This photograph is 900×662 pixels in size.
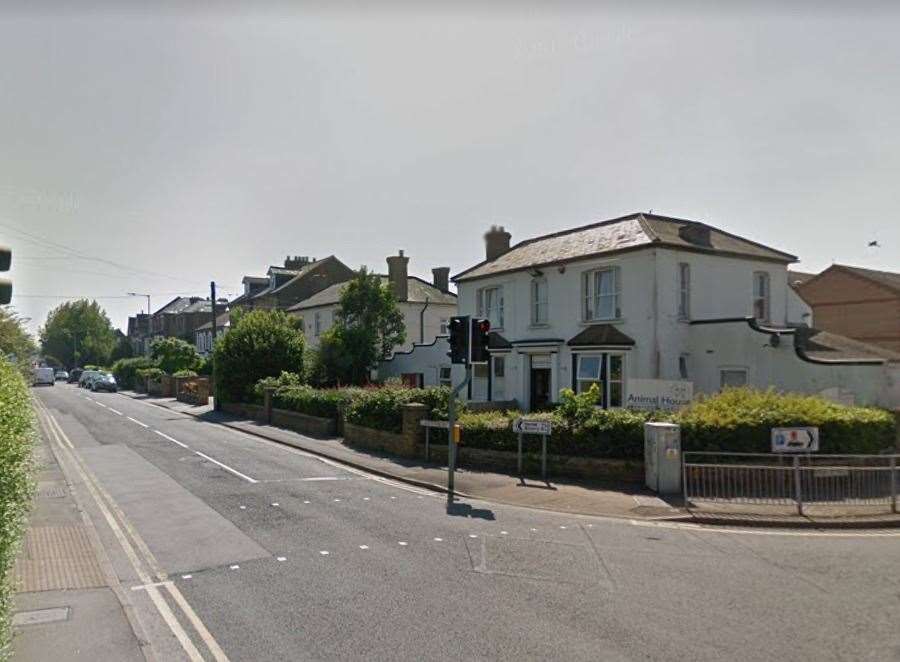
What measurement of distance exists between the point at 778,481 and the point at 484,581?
7967mm

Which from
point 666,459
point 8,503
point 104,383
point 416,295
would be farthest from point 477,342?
point 104,383

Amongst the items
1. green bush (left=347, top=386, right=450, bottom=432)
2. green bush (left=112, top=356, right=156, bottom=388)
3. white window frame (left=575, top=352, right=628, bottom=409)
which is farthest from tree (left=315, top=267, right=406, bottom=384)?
green bush (left=112, top=356, right=156, bottom=388)

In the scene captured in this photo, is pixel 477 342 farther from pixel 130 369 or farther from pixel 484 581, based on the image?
pixel 130 369

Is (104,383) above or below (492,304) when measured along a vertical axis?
below

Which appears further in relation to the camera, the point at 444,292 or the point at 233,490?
the point at 444,292

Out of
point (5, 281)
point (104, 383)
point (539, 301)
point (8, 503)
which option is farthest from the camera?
point (104, 383)

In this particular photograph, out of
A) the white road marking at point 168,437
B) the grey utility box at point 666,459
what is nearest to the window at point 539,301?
the grey utility box at point 666,459

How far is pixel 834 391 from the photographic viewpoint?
16.4 metres

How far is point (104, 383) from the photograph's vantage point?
52406 millimetres

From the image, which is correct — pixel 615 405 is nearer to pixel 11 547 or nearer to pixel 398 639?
pixel 398 639

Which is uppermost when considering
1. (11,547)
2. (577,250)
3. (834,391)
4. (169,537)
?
(577,250)

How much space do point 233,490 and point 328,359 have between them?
1798 centimetres

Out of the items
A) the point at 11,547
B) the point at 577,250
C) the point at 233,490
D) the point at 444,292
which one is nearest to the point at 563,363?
the point at 577,250

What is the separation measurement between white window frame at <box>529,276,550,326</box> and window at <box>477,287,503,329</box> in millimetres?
2087
